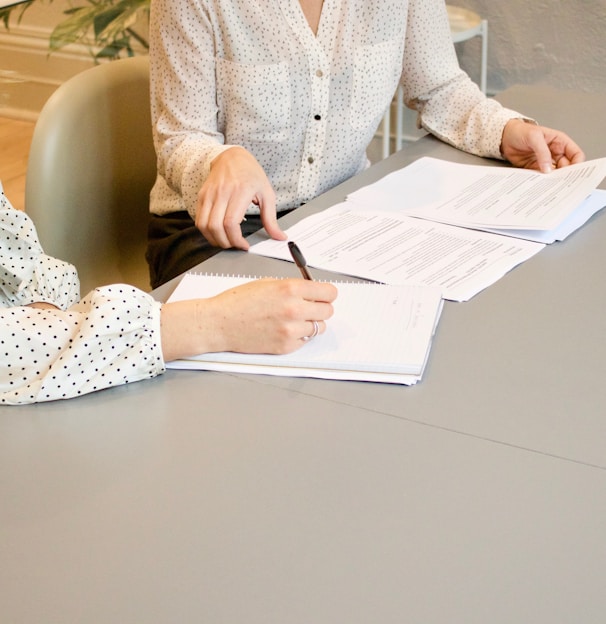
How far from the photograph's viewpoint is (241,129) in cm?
145

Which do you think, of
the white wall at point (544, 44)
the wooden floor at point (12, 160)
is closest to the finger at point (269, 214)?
the wooden floor at point (12, 160)

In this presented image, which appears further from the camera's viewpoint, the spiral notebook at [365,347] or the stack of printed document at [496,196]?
the stack of printed document at [496,196]

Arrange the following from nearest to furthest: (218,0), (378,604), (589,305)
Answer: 1. (378,604)
2. (589,305)
3. (218,0)

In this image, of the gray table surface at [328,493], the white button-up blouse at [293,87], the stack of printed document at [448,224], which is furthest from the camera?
the white button-up blouse at [293,87]

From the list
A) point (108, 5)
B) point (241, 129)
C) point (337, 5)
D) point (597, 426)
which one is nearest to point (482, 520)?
point (597, 426)

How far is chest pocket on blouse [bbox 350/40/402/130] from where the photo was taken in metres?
1.51

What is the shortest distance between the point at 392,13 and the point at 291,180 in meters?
0.34

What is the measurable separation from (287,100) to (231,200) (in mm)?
358

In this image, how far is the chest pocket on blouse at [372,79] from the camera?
1506 mm

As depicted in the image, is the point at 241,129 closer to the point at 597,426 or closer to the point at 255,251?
the point at 255,251

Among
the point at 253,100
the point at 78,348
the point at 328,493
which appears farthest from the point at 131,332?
the point at 253,100

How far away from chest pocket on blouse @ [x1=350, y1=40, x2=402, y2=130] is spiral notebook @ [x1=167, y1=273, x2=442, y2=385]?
0.60m

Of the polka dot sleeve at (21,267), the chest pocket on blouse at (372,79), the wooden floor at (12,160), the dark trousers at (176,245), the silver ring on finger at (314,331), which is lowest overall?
the wooden floor at (12,160)

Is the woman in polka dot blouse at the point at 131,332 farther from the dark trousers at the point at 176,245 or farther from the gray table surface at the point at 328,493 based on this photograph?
the dark trousers at the point at 176,245
